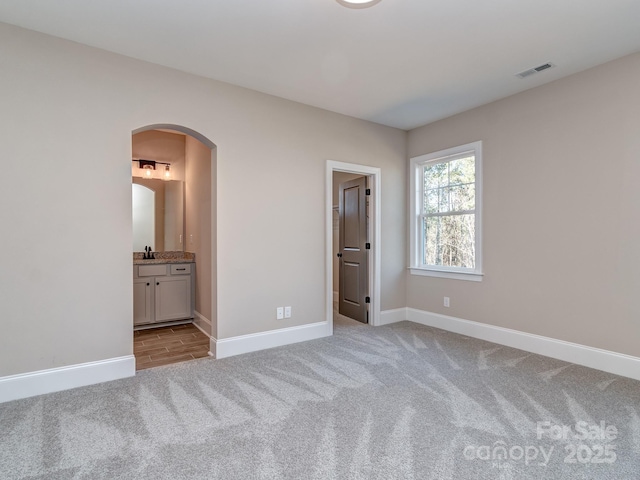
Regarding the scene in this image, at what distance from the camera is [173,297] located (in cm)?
456

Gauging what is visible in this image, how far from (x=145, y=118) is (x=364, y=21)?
6.57 feet

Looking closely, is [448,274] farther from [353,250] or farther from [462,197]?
[353,250]

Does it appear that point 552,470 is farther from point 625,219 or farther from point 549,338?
point 625,219

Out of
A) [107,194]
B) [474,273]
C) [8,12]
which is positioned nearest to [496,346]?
[474,273]

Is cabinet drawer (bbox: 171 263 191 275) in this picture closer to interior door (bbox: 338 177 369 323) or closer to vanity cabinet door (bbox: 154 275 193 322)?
vanity cabinet door (bbox: 154 275 193 322)

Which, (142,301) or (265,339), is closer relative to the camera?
(265,339)

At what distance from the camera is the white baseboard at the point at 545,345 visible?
2.85 m

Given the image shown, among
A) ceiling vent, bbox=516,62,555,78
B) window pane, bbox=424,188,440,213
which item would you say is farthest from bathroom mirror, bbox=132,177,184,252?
ceiling vent, bbox=516,62,555,78

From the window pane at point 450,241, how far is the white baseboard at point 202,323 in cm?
303

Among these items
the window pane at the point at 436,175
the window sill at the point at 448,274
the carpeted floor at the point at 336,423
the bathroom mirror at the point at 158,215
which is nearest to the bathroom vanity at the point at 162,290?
the bathroom mirror at the point at 158,215

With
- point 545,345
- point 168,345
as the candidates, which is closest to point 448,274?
point 545,345

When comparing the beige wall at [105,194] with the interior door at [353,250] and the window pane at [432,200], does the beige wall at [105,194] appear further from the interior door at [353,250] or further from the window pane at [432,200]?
the window pane at [432,200]

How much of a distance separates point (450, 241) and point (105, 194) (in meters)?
3.86

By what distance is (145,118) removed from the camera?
295 cm
